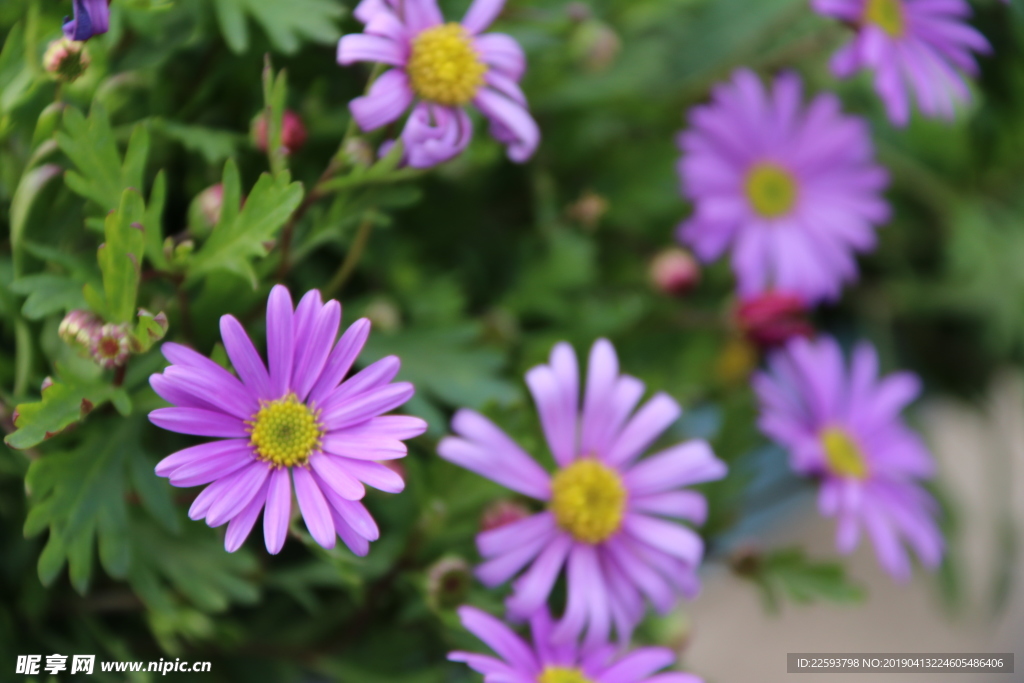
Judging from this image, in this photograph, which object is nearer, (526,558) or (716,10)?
(526,558)

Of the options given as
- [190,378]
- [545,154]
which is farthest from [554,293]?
[190,378]

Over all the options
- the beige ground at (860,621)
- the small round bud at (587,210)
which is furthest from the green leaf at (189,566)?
the beige ground at (860,621)

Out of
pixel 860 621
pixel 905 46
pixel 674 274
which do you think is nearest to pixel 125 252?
pixel 674 274

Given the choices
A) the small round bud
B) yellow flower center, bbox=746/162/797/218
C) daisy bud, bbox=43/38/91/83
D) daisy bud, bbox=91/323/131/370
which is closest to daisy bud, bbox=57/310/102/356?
daisy bud, bbox=91/323/131/370

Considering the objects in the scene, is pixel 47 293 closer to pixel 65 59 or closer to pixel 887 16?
pixel 65 59

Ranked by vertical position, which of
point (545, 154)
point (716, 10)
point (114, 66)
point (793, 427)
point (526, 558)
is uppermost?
point (716, 10)

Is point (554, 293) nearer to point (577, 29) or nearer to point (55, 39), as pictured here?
point (577, 29)

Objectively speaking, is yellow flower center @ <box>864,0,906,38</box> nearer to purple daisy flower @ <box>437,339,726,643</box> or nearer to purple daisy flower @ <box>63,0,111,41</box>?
purple daisy flower @ <box>437,339,726,643</box>
